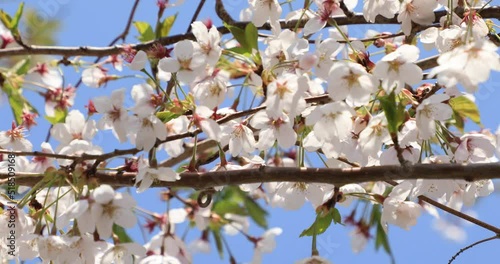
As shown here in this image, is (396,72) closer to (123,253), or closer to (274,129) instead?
(274,129)

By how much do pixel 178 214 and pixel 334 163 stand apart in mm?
704

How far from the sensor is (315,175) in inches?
47.4

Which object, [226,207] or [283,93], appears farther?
[226,207]

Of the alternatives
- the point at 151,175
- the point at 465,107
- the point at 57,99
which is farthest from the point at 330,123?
the point at 57,99

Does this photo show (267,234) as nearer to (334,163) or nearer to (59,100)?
(59,100)

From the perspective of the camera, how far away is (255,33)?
136cm

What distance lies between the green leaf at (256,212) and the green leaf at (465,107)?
2.83ft

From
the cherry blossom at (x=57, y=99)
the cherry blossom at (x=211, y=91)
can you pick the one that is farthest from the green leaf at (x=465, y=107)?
the cherry blossom at (x=57, y=99)

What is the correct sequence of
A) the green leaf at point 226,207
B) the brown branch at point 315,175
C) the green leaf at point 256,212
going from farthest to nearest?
the green leaf at point 256,212
the green leaf at point 226,207
the brown branch at point 315,175

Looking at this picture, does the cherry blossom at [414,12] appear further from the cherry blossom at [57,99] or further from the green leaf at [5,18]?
the cherry blossom at [57,99]

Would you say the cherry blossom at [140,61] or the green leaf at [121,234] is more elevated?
the cherry blossom at [140,61]

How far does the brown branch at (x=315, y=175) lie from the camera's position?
3.55 ft

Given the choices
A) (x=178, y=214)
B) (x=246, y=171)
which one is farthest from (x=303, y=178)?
(x=178, y=214)

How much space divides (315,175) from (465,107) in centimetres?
50
